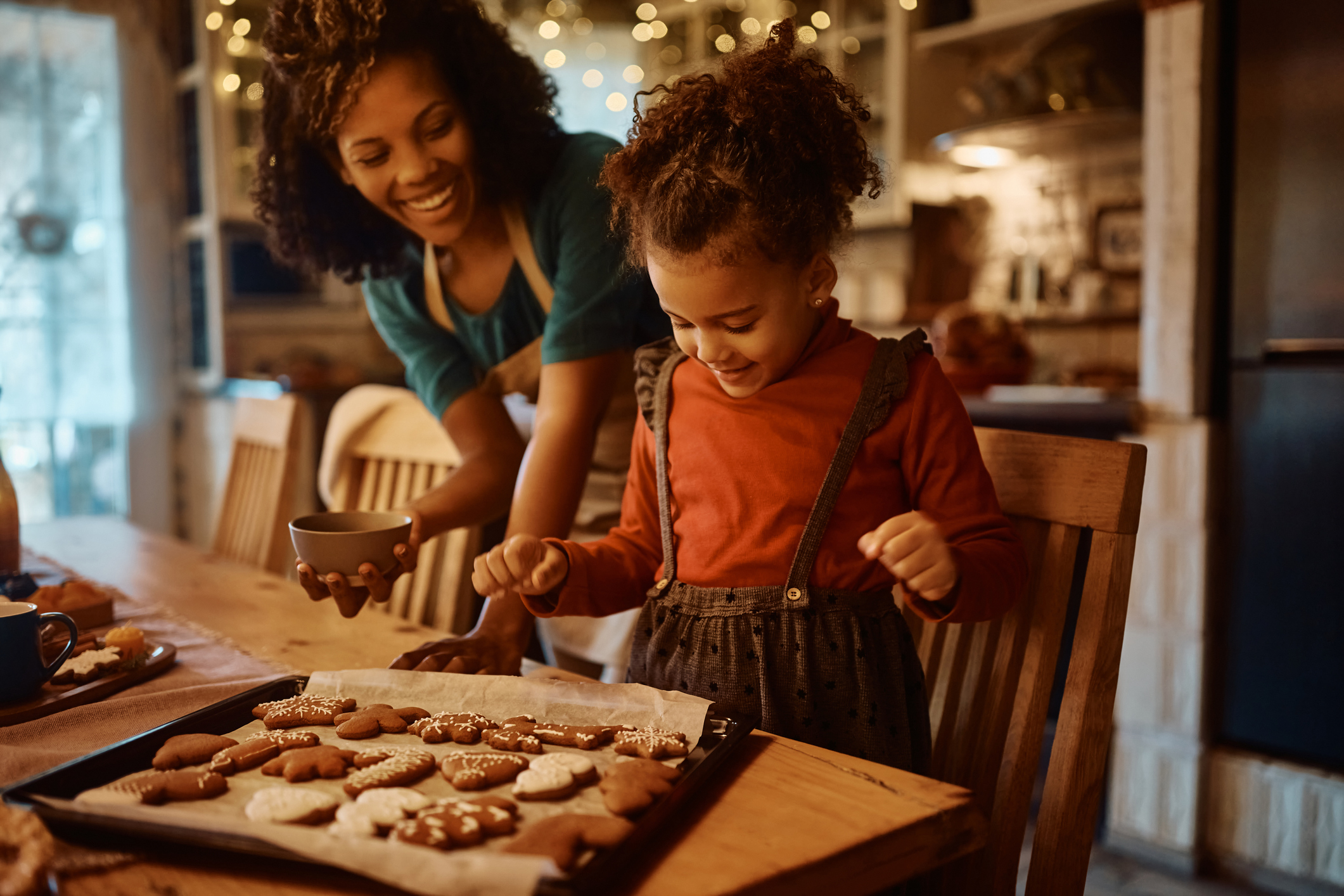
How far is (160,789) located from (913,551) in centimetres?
53

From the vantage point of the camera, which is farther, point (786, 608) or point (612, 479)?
point (612, 479)

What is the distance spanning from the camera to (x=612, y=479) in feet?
4.79

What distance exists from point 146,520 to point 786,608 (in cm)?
364

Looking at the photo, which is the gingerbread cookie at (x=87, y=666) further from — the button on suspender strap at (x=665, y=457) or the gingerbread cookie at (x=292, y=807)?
the button on suspender strap at (x=665, y=457)

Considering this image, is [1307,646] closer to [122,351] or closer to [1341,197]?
[1341,197]

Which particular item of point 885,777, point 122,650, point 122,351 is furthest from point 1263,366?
point 122,351

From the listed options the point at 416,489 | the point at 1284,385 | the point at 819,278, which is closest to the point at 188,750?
the point at 819,278

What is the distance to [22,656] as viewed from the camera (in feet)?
2.83

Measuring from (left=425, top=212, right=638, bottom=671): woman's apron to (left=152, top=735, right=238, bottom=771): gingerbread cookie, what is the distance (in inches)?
25.9

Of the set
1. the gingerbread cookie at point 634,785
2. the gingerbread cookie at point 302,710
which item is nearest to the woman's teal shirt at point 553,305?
the gingerbread cookie at point 302,710

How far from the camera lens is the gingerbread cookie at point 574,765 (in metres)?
0.67

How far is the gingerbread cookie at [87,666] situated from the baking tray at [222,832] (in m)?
0.21

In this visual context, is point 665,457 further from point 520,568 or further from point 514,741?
point 514,741

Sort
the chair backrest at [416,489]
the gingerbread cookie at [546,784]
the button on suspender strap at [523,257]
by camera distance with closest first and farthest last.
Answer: the gingerbread cookie at [546,784]
the button on suspender strap at [523,257]
the chair backrest at [416,489]
